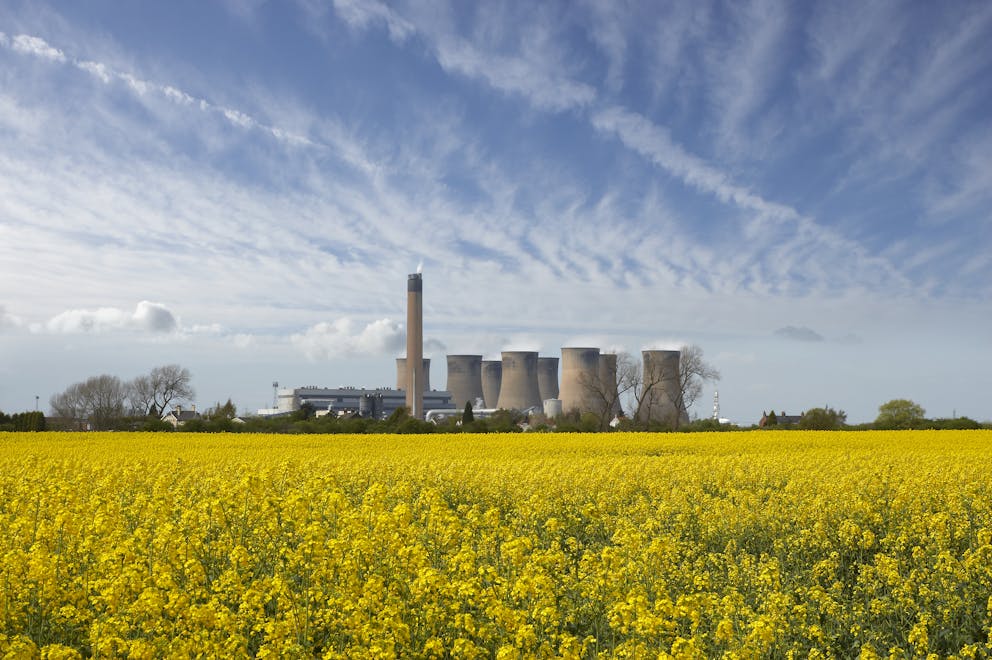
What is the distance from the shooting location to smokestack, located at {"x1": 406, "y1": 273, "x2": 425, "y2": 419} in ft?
242

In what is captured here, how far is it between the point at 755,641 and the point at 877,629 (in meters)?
2.22

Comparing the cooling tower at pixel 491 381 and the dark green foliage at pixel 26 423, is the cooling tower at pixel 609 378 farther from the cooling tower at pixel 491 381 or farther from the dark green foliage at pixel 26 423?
the dark green foliage at pixel 26 423

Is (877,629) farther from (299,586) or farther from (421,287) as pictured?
(421,287)

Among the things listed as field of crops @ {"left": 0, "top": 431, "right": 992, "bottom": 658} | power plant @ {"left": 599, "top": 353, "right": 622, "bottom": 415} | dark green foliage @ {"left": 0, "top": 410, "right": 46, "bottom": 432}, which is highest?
power plant @ {"left": 599, "top": 353, "right": 622, "bottom": 415}

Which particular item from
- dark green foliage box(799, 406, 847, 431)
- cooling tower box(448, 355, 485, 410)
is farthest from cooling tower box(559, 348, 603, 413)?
dark green foliage box(799, 406, 847, 431)

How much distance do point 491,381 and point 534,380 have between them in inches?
515

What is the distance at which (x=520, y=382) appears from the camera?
256ft

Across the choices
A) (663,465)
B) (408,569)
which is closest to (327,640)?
(408,569)

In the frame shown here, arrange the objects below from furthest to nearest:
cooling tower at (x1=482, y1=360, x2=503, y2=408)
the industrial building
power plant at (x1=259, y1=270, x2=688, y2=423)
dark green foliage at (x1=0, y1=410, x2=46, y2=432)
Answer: the industrial building
cooling tower at (x1=482, y1=360, x2=503, y2=408)
power plant at (x1=259, y1=270, x2=688, y2=423)
dark green foliage at (x1=0, y1=410, x2=46, y2=432)

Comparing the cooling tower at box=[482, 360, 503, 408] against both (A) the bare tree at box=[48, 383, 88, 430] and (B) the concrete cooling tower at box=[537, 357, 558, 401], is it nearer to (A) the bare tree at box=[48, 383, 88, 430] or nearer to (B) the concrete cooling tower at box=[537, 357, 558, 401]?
(B) the concrete cooling tower at box=[537, 357, 558, 401]

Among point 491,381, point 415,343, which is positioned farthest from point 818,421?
point 491,381

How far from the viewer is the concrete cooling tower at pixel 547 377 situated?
85312 mm

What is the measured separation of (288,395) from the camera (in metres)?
122

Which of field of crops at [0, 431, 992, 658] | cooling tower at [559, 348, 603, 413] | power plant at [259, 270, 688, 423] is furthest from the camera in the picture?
cooling tower at [559, 348, 603, 413]
